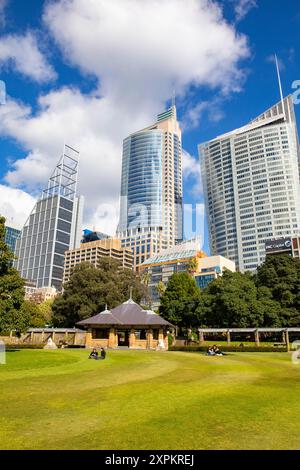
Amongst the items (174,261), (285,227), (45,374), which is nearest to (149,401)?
(45,374)

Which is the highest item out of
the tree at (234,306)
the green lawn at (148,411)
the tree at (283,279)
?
the tree at (283,279)

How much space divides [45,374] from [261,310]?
146 feet

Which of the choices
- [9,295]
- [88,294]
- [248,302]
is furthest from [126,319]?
[248,302]

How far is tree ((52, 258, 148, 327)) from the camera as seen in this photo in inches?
2623

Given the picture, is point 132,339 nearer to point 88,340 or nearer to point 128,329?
point 128,329

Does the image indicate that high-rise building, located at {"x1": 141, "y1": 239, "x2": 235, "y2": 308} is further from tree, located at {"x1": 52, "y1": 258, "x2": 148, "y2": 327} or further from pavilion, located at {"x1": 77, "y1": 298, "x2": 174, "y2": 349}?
pavilion, located at {"x1": 77, "y1": 298, "x2": 174, "y2": 349}

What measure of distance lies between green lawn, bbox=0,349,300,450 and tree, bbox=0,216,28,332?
13492mm

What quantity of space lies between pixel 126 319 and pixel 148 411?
41076 millimetres

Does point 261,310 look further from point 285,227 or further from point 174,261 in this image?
point 285,227

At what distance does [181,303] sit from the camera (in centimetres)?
7131

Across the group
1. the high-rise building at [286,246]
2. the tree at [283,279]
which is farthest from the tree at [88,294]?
the high-rise building at [286,246]

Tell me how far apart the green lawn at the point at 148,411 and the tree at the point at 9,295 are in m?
13.5

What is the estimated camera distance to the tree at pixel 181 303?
68688mm

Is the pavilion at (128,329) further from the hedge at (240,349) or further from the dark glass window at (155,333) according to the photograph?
the hedge at (240,349)
